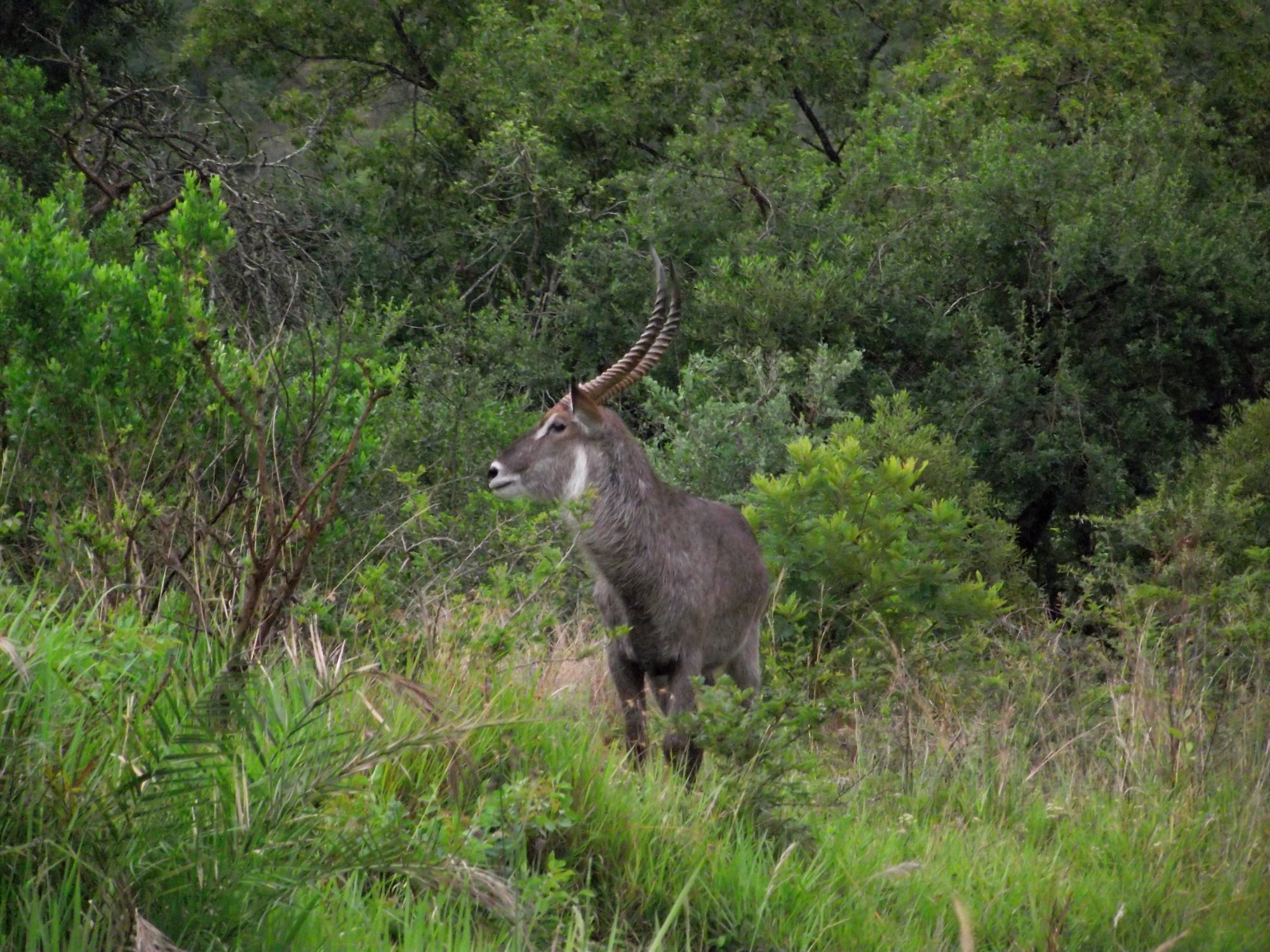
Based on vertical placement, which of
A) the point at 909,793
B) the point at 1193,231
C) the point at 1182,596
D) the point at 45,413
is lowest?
the point at 45,413

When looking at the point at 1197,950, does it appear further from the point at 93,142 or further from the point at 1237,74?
the point at 1237,74

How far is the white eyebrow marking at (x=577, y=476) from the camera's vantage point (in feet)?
19.5

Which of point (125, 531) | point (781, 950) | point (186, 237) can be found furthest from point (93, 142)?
point (781, 950)

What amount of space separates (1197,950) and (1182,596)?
2963mm

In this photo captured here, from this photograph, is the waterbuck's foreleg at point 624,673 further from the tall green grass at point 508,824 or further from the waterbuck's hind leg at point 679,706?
the tall green grass at point 508,824

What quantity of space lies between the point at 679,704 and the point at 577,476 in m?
1.14

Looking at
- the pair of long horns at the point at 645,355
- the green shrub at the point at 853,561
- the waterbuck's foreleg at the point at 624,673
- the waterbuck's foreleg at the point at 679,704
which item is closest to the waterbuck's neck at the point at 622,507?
the pair of long horns at the point at 645,355

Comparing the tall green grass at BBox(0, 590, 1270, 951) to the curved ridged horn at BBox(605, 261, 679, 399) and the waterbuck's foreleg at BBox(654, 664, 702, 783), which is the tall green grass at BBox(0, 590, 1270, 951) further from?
the curved ridged horn at BBox(605, 261, 679, 399)

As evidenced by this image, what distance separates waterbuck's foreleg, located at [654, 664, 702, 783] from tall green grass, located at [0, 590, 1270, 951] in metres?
0.25

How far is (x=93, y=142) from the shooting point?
452 inches

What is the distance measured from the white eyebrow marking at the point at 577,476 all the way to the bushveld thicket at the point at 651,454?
34 centimetres

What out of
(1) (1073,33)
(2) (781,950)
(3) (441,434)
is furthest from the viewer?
(1) (1073,33)

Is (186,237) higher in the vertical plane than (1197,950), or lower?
lower

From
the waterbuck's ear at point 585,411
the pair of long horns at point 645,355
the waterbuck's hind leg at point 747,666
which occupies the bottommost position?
the waterbuck's hind leg at point 747,666
